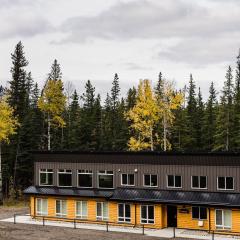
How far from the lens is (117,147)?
7925 cm

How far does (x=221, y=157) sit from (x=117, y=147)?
40048 mm

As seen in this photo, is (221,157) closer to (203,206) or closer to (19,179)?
(203,206)

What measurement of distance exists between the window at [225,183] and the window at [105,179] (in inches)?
418

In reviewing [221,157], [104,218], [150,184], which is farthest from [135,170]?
[221,157]

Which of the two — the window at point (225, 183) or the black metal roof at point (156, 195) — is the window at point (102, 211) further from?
the window at point (225, 183)

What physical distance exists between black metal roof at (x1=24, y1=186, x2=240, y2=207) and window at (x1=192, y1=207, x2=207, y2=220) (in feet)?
3.31

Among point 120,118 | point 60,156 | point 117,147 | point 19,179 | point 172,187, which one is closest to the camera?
point 172,187

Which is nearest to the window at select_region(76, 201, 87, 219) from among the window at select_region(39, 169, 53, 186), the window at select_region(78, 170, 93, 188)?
the window at select_region(78, 170, 93, 188)

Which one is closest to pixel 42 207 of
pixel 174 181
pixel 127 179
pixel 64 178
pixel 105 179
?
pixel 64 178

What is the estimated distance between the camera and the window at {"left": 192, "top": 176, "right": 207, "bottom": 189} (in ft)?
136

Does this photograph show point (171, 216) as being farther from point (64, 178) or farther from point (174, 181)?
point (64, 178)

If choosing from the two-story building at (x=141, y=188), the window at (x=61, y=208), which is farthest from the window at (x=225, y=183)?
the window at (x=61, y=208)

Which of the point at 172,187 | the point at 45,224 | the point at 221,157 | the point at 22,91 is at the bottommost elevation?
the point at 45,224

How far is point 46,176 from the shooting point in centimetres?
4872
